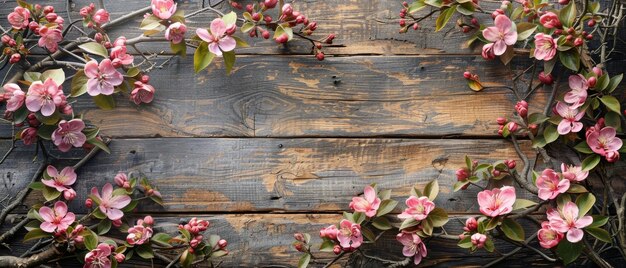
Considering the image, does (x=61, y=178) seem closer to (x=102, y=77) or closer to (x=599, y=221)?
(x=102, y=77)

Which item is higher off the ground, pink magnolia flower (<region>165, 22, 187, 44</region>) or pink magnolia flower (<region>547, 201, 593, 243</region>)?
pink magnolia flower (<region>165, 22, 187, 44</region>)

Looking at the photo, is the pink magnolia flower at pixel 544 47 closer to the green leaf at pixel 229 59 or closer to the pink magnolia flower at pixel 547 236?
the pink magnolia flower at pixel 547 236

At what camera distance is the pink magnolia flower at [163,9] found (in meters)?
1.78

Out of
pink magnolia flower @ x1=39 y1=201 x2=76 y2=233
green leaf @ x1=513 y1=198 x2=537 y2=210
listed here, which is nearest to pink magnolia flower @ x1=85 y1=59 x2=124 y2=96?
pink magnolia flower @ x1=39 y1=201 x2=76 y2=233

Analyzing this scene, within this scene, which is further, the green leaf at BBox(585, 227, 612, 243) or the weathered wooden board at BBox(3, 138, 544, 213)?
the weathered wooden board at BBox(3, 138, 544, 213)

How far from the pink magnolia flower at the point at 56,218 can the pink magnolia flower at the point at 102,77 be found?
277 mm

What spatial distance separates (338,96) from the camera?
72.7 inches

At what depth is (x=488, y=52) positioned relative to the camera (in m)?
1.81

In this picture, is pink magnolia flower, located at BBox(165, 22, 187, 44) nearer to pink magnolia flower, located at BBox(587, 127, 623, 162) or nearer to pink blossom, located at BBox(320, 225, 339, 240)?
pink blossom, located at BBox(320, 225, 339, 240)

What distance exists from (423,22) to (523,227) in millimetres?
546

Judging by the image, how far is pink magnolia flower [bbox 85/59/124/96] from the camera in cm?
175

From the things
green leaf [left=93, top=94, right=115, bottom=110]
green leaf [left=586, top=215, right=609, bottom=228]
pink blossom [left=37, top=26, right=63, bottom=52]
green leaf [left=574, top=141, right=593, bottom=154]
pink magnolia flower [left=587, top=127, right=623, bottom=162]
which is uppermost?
pink blossom [left=37, top=26, right=63, bottom=52]

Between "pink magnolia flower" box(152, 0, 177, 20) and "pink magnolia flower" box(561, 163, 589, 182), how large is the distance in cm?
97

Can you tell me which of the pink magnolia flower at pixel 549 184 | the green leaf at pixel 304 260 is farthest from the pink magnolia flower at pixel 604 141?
the green leaf at pixel 304 260
